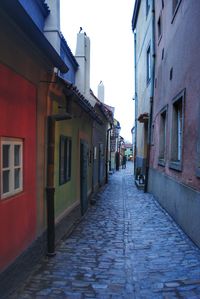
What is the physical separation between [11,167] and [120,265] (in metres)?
2.08

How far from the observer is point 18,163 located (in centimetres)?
560

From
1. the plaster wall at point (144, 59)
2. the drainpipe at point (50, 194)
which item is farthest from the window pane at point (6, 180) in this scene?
the plaster wall at point (144, 59)

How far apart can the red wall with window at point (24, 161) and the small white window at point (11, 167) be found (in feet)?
0.27

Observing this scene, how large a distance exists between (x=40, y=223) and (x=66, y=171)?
8.67 ft

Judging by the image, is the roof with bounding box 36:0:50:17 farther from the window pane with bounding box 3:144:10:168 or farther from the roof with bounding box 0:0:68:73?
the window pane with bounding box 3:144:10:168

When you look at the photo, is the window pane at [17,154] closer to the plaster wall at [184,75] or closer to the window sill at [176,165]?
the plaster wall at [184,75]

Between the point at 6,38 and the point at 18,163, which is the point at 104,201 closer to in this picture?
the point at 18,163

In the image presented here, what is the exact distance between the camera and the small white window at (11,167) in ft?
16.4

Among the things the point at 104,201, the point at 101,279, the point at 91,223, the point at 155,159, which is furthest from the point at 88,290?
the point at 155,159

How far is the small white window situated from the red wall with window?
8cm

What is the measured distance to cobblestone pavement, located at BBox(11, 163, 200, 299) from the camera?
4520 mm

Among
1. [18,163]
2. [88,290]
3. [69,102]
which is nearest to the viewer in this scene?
[88,290]

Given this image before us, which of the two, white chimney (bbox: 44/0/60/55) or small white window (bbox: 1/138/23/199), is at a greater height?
white chimney (bbox: 44/0/60/55)

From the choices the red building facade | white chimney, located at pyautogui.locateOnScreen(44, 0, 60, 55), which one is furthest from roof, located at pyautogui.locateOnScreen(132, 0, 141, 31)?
white chimney, located at pyautogui.locateOnScreen(44, 0, 60, 55)
